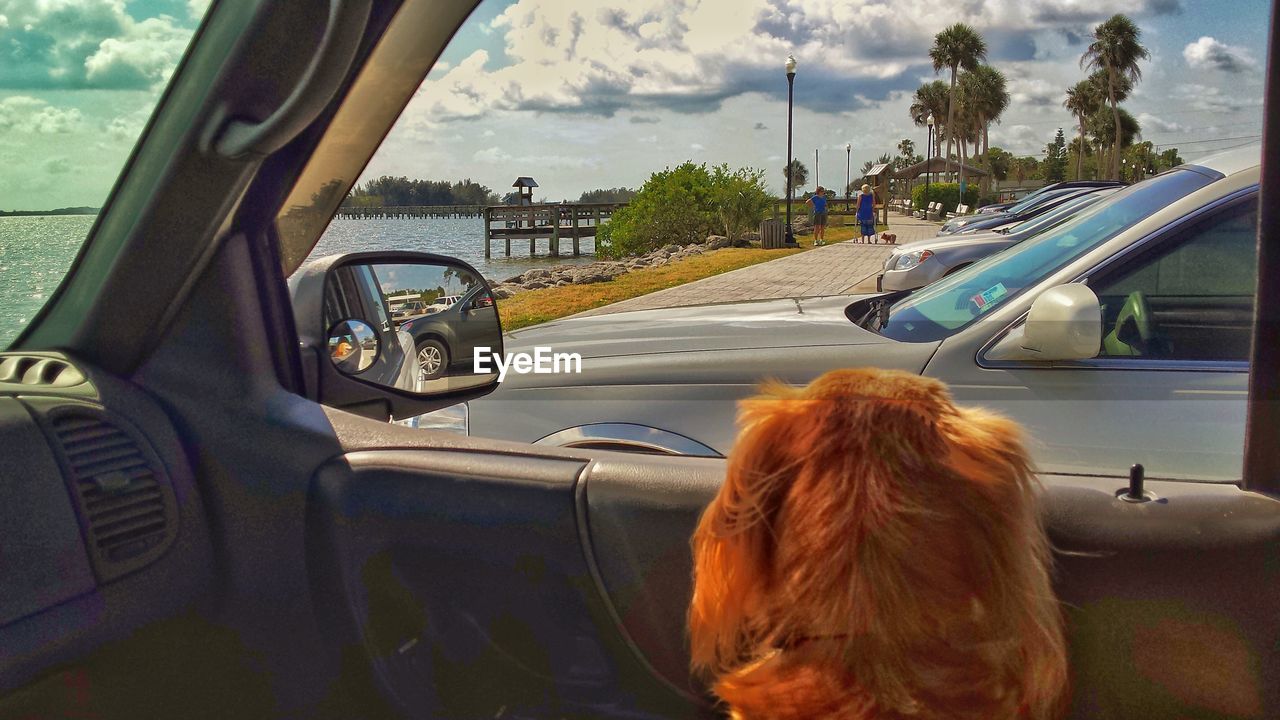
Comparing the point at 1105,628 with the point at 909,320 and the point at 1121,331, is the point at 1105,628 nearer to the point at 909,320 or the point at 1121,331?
the point at 1121,331

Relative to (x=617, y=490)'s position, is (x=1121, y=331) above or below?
above

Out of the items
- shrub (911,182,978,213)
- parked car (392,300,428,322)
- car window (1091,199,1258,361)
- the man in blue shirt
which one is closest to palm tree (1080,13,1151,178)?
car window (1091,199,1258,361)

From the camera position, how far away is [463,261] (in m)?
2.38

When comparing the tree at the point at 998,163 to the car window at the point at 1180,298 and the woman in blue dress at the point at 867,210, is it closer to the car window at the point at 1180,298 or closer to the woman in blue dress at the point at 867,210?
the car window at the point at 1180,298

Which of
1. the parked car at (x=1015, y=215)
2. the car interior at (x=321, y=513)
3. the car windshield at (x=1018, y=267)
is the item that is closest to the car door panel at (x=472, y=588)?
the car interior at (x=321, y=513)

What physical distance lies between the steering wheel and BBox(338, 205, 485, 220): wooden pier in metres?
1.77

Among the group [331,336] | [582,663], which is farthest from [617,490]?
[331,336]

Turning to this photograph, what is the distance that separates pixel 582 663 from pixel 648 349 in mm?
1403

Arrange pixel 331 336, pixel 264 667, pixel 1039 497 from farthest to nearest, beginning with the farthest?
pixel 331 336
pixel 264 667
pixel 1039 497

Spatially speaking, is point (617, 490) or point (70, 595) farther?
point (617, 490)

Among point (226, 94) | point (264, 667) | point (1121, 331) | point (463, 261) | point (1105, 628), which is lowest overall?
point (264, 667)

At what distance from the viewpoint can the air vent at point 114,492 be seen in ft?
5.03

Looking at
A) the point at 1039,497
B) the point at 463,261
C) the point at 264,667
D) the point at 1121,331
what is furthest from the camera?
the point at 1121,331

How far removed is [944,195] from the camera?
2951 millimetres
